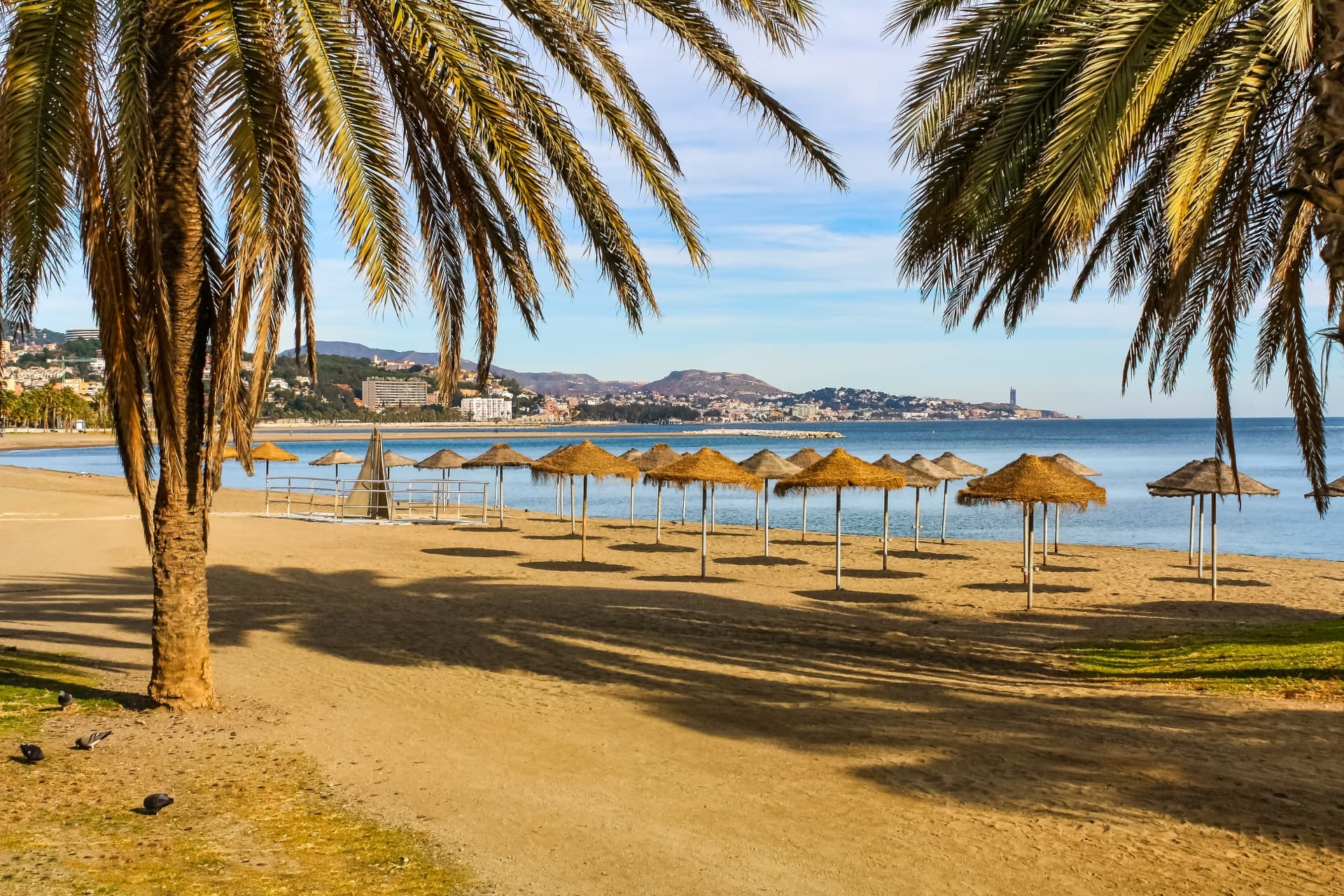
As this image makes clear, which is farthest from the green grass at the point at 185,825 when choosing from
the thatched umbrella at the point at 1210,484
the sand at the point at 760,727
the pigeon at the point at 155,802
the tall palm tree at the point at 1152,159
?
the thatched umbrella at the point at 1210,484

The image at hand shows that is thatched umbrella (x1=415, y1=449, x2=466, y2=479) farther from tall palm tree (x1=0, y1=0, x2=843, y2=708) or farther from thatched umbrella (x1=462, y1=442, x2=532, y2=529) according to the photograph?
tall palm tree (x1=0, y1=0, x2=843, y2=708)

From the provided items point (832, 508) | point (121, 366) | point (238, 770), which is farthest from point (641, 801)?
point (832, 508)

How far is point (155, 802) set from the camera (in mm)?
5367

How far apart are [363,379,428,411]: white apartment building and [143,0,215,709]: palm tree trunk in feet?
566

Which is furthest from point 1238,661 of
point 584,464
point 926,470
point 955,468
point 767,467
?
point 955,468

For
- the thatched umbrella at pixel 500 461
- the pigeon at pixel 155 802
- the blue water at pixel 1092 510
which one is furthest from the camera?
the blue water at pixel 1092 510

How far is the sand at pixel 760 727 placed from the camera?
5219 millimetres

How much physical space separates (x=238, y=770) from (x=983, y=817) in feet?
14.5

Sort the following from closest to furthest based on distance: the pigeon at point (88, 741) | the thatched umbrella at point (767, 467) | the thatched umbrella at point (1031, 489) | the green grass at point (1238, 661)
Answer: the pigeon at point (88, 741), the green grass at point (1238, 661), the thatched umbrella at point (1031, 489), the thatched umbrella at point (767, 467)

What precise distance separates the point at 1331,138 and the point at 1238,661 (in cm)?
644

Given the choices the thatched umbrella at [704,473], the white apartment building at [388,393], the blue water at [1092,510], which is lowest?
the blue water at [1092,510]

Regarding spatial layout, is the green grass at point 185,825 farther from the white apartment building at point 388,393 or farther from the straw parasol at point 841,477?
the white apartment building at point 388,393

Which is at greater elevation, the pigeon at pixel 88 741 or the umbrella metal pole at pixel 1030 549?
the umbrella metal pole at pixel 1030 549

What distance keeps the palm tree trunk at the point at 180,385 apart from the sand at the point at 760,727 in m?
0.72
